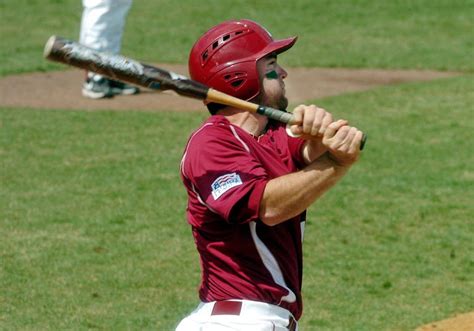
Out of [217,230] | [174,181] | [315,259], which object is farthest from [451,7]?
[217,230]

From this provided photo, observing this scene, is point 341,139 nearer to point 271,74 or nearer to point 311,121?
point 311,121

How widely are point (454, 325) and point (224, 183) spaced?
2640mm

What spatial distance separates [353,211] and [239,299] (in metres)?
3.84

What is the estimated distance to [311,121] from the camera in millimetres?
4004

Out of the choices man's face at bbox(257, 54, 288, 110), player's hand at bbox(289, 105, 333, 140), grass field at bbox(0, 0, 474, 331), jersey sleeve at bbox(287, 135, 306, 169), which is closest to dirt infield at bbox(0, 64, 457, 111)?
grass field at bbox(0, 0, 474, 331)

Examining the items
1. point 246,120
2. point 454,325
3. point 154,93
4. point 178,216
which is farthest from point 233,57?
point 154,93

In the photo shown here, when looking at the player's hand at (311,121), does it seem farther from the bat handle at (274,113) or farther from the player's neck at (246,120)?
the player's neck at (246,120)

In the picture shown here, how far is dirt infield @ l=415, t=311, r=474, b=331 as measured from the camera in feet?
20.3

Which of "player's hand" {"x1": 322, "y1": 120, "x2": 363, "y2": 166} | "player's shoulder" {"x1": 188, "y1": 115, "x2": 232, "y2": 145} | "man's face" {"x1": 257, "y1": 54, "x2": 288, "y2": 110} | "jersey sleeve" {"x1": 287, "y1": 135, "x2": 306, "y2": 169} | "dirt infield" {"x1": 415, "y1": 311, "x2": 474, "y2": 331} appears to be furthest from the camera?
"dirt infield" {"x1": 415, "y1": 311, "x2": 474, "y2": 331}

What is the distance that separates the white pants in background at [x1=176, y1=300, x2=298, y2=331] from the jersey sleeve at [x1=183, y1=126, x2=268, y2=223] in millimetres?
415

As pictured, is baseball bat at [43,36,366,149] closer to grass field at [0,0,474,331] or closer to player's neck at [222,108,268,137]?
player's neck at [222,108,268,137]

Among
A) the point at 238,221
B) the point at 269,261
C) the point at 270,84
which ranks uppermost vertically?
the point at 270,84

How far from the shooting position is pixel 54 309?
641cm

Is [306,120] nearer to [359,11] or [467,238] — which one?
[467,238]
